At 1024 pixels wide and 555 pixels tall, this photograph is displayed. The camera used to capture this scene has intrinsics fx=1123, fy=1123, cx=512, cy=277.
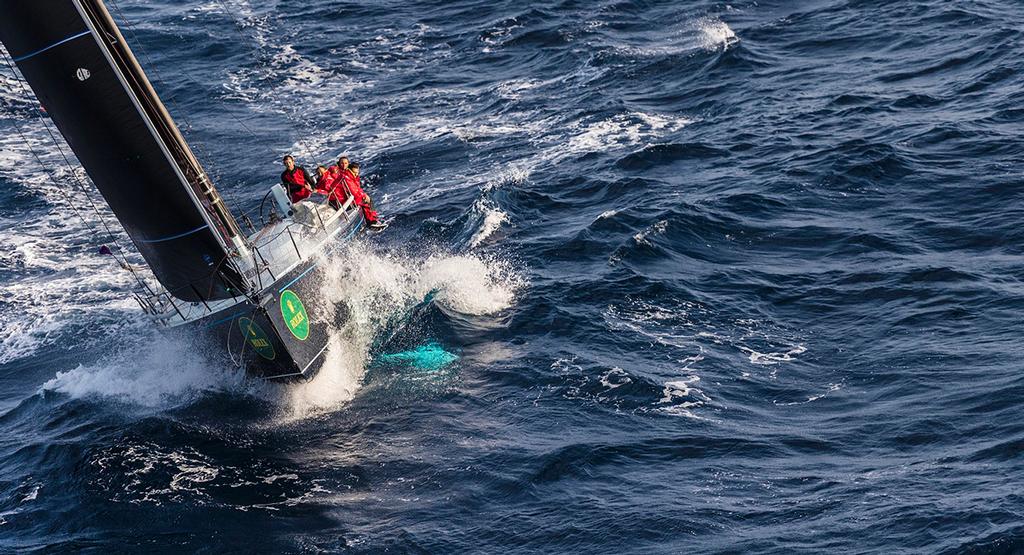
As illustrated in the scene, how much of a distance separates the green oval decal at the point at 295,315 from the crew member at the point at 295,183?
3.16 meters

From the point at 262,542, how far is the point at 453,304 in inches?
294

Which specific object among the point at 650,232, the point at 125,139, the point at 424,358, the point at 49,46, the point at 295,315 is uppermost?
the point at 49,46

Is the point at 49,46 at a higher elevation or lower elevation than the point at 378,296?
higher

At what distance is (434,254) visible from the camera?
24375 millimetres

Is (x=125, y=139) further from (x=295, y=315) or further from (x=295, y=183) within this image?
(x=295, y=183)

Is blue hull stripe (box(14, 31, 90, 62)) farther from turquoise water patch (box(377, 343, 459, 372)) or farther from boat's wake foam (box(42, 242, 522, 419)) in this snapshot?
turquoise water patch (box(377, 343, 459, 372))

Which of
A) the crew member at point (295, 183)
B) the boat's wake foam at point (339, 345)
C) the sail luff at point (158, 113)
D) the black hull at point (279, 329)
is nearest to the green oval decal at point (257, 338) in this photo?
the black hull at point (279, 329)

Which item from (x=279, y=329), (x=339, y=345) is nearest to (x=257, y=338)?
(x=279, y=329)

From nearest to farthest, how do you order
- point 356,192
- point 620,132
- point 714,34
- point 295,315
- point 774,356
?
point 774,356
point 295,315
point 356,192
point 620,132
point 714,34

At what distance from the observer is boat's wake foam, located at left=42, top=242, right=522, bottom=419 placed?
1998 centimetres

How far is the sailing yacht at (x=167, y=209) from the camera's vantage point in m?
17.4

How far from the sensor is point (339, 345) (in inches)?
822

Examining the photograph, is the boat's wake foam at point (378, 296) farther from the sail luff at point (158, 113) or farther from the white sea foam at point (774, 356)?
the white sea foam at point (774, 356)

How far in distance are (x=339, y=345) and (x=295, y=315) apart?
154cm
